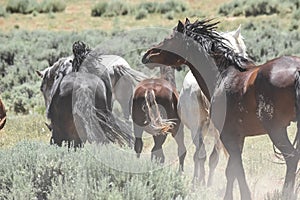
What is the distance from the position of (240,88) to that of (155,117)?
206cm

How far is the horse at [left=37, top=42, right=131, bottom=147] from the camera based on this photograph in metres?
7.27

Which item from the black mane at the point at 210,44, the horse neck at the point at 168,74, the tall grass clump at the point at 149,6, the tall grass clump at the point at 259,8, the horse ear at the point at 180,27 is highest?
the horse ear at the point at 180,27

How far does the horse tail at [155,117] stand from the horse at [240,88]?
1.08 metres

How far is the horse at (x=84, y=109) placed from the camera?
7.27 meters

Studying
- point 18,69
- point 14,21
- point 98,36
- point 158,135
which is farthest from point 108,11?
point 158,135

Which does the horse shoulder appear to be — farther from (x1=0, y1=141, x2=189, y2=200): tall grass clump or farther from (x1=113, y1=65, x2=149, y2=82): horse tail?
(x1=113, y1=65, x2=149, y2=82): horse tail

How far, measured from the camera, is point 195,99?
826 cm

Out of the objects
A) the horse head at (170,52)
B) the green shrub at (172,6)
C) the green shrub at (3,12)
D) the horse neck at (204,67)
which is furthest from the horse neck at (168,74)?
the green shrub at (3,12)

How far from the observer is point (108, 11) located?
40969 millimetres

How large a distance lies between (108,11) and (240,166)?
35.4 meters

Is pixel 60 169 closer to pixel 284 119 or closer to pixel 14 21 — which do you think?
pixel 284 119

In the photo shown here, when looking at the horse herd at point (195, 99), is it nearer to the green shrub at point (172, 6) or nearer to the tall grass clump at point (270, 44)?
the tall grass clump at point (270, 44)

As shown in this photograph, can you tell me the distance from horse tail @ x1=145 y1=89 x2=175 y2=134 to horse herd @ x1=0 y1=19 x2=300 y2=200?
0.5 inches

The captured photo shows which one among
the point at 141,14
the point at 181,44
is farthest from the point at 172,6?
the point at 181,44
